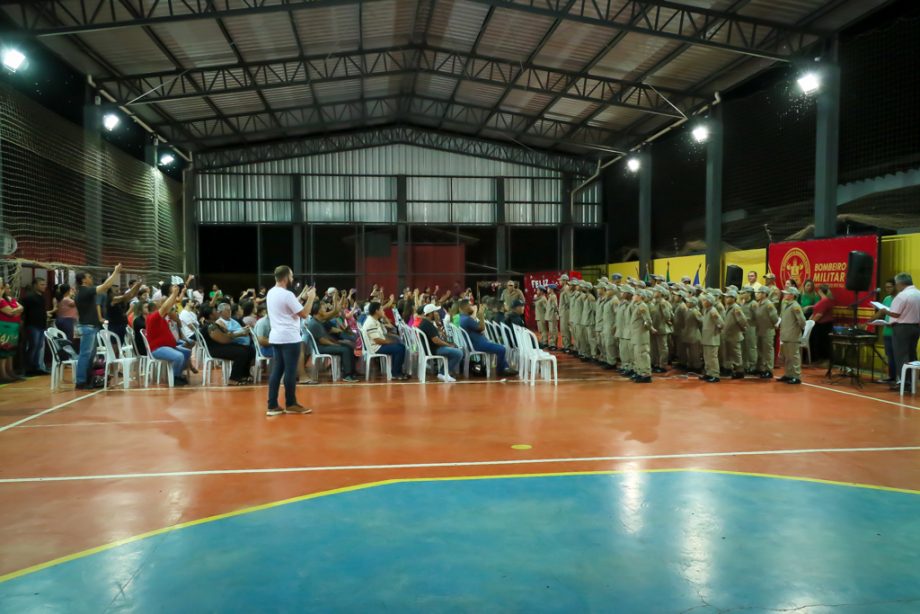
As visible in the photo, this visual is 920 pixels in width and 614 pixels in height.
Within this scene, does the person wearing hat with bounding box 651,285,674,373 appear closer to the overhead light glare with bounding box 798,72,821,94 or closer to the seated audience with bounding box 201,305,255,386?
the overhead light glare with bounding box 798,72,821,94

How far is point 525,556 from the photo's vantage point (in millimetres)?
3068

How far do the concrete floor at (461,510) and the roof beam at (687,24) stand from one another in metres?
7.76

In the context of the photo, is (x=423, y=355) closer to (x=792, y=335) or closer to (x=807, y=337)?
(x=792, y=335)

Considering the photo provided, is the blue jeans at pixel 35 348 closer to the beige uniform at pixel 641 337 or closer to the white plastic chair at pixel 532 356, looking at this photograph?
the white plastic chair at pixel 532 356

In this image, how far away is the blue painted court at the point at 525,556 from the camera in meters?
2.67

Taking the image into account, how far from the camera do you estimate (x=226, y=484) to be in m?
4.19

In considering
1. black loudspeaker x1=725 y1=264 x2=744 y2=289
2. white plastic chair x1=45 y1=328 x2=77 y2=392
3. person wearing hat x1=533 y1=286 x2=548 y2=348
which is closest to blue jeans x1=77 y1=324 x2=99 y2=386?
white plastic chair x1=45 y1=328 x2=77 y2=392

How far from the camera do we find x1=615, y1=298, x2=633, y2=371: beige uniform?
9.45 meters

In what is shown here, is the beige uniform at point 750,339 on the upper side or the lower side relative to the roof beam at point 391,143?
lower

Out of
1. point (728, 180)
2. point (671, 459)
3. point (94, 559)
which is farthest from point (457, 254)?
point (94, 559)

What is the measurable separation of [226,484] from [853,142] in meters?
12.0

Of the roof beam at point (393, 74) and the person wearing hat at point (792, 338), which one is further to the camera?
the roof beam at point (393, 74)

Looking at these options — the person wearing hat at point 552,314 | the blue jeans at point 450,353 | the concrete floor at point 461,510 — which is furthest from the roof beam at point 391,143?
the concrete floor at point 461,510

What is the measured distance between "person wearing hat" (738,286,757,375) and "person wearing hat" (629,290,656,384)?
5.58 feet
